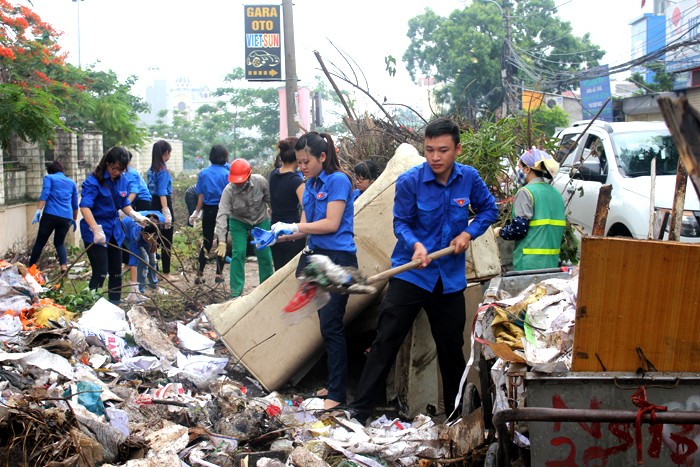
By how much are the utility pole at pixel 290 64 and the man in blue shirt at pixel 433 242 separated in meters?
7.96

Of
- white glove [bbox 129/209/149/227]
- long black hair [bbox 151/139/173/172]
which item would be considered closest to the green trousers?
white glove [bbox 129/209/149/227]

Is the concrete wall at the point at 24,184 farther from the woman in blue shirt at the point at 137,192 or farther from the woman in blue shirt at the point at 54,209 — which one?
the woman in blue shirt at the point at 137,192

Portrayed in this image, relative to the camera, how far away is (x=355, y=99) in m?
9.14

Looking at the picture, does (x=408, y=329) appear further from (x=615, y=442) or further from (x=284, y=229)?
(x=615, y=442)

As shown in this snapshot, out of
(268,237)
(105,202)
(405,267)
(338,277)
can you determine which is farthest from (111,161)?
(405,267)

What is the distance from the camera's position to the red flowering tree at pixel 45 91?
10.5 m

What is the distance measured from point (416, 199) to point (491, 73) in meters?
28.7

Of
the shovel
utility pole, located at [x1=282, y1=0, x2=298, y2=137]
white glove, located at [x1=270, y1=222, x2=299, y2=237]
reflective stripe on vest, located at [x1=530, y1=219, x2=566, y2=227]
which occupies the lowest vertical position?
the shovel

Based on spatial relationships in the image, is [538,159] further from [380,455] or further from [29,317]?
[29,317]

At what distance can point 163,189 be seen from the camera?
30.0 feet

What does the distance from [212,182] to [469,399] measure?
5.62 meters

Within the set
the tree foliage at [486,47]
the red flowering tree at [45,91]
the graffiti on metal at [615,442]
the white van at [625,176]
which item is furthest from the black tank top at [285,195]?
the tree foliage at [486,47]

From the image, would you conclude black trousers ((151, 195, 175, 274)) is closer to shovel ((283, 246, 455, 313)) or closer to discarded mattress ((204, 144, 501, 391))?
discarded mattress ((204, 144, 501, 391))

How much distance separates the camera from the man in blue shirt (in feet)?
14.0
